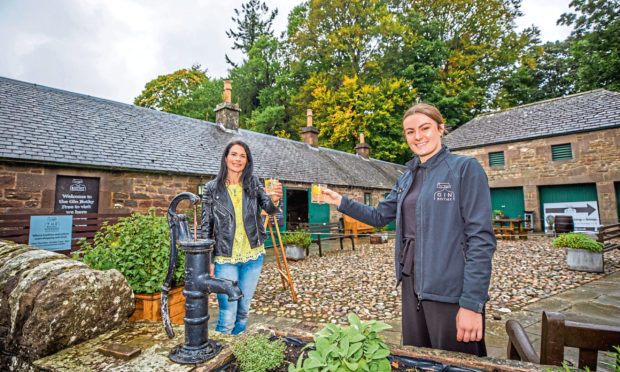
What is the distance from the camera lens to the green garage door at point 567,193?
528 inches

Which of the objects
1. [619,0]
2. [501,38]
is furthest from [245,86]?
[619,0]

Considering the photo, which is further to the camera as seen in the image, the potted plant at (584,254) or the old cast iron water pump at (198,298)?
the potted plant at (584,254)

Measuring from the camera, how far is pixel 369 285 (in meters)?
5.77

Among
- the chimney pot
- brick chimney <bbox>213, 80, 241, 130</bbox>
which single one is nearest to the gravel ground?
brick chimney <bbox>213, 80, 241, 130</bbox>

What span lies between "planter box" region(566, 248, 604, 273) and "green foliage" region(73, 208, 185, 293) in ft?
27.0

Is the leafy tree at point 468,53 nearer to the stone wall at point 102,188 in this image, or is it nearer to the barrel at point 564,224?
the barrel at point 564,224

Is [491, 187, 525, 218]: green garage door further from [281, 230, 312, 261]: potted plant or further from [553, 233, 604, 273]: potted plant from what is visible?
[281, 230, 312, 261]: potted plant

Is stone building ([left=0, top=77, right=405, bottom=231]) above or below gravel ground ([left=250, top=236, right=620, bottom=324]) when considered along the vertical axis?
above

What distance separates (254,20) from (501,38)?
25.8m

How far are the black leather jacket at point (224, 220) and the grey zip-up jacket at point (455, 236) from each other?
149 cm

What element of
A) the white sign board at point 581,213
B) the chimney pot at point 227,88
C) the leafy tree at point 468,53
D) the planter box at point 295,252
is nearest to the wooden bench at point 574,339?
the planter box at point 295,252

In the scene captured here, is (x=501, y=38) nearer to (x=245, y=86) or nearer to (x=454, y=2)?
(x=454, y=2)

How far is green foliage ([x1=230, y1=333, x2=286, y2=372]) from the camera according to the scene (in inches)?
49.6

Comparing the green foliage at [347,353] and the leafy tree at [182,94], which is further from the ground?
the leafy tree at [182,94]
